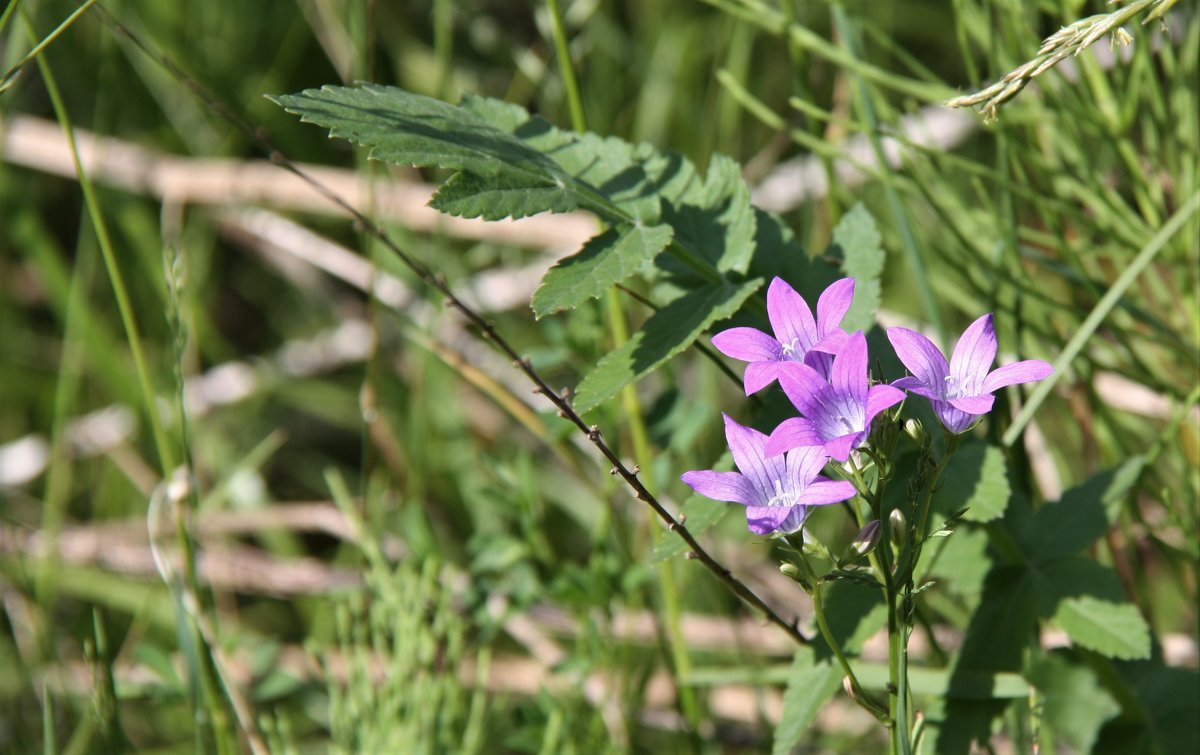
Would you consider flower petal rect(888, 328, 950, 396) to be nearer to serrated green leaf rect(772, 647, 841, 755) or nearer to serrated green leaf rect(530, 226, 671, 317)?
serrated green leaf rect(530, 226, 671, 317)

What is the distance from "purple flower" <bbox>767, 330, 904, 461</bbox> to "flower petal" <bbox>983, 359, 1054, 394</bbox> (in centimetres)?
10

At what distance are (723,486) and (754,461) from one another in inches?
1.5

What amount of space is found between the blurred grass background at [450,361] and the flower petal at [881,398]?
1.91ft

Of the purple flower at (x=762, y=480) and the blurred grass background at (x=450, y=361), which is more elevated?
the blurred grass background at (x=450, y=361)

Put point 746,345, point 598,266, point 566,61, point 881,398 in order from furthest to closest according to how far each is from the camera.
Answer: point 566,61
point 598,266
point 746,345
point 881,398

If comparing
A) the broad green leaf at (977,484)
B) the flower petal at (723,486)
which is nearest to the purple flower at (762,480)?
the flower petal at (723,486)

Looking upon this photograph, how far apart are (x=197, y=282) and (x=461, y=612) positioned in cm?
130

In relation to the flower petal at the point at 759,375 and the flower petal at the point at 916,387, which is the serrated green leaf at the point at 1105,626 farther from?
the flower petal at the point at 759,375

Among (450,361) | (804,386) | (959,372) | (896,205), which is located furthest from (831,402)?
(450,361)

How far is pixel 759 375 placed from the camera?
752 millimetres

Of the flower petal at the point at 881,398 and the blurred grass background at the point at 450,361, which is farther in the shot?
the blurred grass background at the point at 450,361

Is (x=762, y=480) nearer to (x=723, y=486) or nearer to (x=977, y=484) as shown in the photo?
(x=723, y=486)

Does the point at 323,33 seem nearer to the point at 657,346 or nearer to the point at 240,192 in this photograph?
the point at 240,192

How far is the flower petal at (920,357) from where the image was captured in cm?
77
